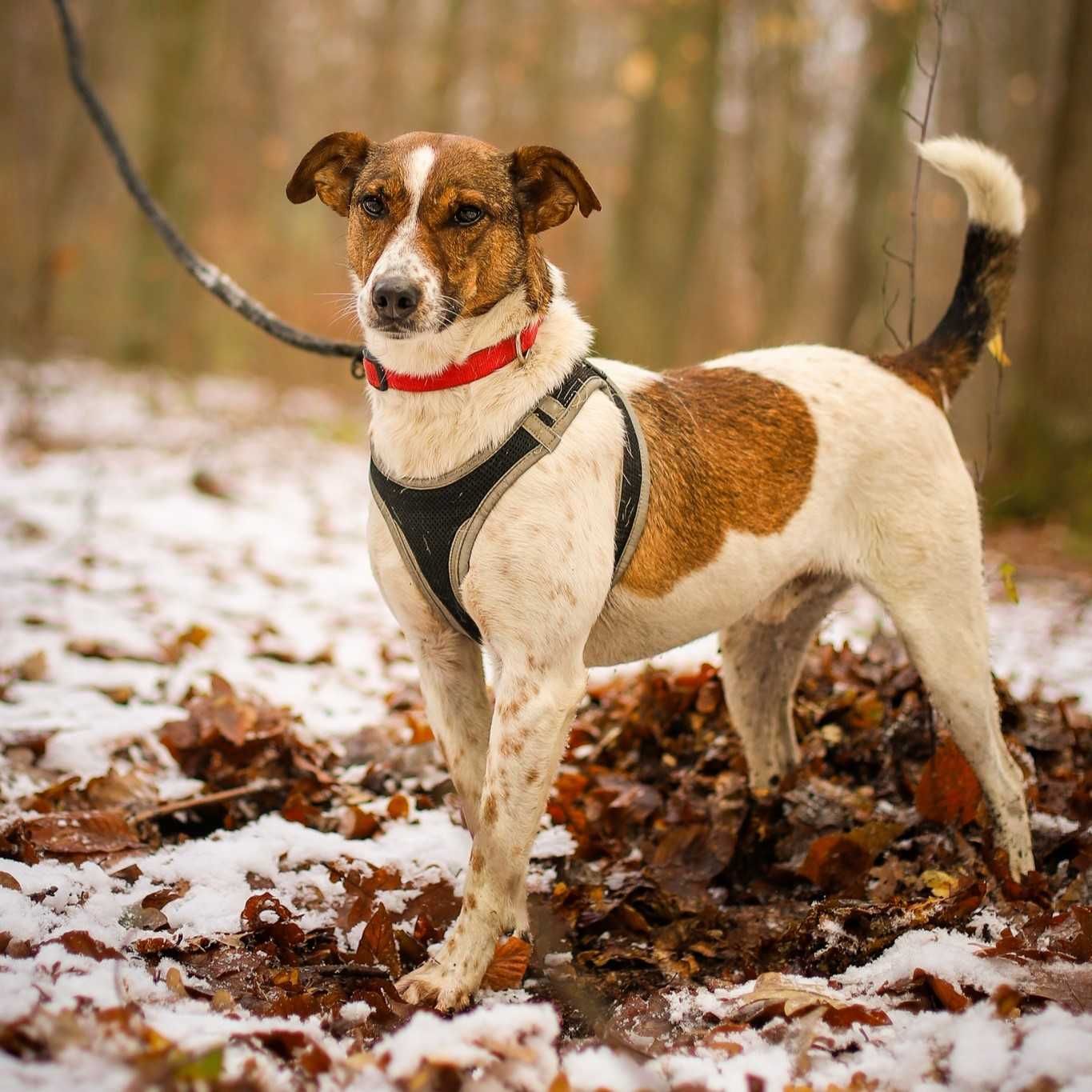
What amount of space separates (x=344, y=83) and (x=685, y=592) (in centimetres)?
2794

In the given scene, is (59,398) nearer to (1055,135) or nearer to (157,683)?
(157,683)

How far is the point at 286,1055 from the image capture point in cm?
215

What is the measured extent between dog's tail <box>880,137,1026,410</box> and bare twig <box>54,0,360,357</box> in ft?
6.74

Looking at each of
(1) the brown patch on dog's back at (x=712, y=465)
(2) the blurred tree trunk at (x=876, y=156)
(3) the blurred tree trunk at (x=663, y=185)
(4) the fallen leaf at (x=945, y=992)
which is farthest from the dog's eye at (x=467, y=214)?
(3) the blurred tree trunk at (x=663, y=185)

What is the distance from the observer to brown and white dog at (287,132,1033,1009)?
8.92 ft

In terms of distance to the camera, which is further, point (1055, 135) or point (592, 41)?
point (592, 41)

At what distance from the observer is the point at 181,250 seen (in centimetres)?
413

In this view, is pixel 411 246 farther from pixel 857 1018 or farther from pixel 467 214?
pixel 857 1018

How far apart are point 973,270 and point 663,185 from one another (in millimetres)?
10438

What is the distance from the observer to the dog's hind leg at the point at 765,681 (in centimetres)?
384

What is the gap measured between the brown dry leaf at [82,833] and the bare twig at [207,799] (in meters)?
0.12

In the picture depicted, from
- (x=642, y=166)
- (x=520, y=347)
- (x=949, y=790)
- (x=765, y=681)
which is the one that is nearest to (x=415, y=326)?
(x=520, y=347)

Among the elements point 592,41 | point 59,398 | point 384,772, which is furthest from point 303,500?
point 592,41

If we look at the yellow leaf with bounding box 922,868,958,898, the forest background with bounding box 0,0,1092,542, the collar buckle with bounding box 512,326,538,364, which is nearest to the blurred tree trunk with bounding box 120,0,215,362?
the forest background with bounding box 0,0,1092,542
